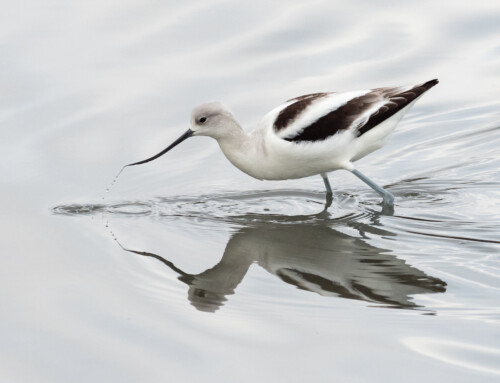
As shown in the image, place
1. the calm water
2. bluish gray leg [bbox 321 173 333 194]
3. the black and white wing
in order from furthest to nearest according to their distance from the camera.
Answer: bluish gray leg [bbox 321 173 333 194] < the black and white wing < the calm water

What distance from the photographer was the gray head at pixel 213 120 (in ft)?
25.0

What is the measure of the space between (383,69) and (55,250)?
437 centimetres

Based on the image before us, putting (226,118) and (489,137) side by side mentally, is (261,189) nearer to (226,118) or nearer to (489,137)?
(226,118)

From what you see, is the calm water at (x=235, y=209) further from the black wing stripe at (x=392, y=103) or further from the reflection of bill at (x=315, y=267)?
the black wing stripe at (x=392, y=103)

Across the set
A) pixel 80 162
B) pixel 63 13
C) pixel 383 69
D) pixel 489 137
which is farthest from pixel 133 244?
pixel 63 13

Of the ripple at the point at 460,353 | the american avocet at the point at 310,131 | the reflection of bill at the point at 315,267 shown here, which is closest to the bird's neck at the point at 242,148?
the american avocet at the point at 310,131

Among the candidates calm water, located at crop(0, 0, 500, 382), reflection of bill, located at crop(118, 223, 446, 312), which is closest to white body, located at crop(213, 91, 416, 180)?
calm water, located at crop(0, 0, 500, 382)

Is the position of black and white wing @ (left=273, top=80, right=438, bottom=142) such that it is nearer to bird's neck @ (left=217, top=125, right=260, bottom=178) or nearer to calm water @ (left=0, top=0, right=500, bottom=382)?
bird's neck @ (left=217, top=125, right=260, bottom=178)

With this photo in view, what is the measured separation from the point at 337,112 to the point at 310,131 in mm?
270

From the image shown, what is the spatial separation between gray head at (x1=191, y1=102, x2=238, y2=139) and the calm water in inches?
21.7

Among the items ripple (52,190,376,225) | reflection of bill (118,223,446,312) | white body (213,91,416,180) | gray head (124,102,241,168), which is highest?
gray head (124,102,241,168)

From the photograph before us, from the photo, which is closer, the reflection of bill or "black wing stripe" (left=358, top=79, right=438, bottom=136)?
the reflection of bill

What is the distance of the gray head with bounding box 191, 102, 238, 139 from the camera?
7.63 meters

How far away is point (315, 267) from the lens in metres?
6.52
